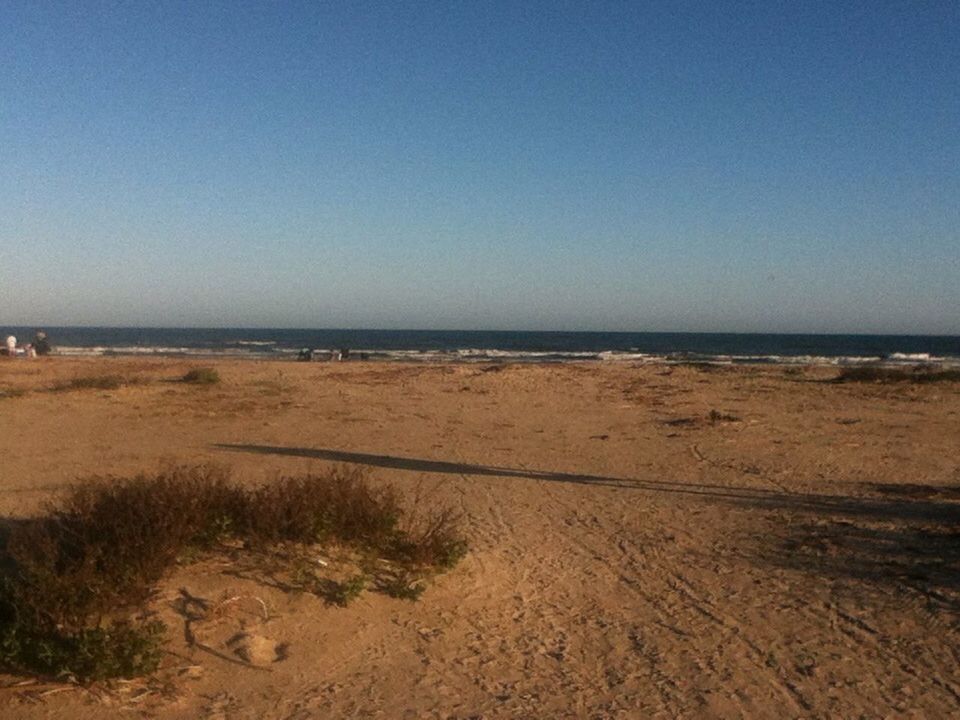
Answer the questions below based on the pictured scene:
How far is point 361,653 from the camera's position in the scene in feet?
17.5

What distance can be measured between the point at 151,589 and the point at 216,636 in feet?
1.64

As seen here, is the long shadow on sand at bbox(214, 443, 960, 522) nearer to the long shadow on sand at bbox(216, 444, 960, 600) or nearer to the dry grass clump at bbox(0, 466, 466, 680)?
the long shadow on sand at bbox(216, 444, 960, 600)

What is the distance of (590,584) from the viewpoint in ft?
22.4

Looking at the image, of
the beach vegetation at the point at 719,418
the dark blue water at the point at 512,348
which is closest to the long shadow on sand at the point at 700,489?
the beach vegetation at the point at 719,418

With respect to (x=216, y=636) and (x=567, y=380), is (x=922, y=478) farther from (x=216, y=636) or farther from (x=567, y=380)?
(x=567, y=380)

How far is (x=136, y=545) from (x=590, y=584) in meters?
3.50

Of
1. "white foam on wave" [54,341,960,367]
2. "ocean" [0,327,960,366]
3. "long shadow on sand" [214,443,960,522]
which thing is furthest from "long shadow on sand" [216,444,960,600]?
"ocean" [0,327,960,366]

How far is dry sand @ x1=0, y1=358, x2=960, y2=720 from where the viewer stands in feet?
16.0

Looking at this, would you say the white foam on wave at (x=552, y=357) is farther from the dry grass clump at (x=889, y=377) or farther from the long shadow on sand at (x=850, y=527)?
the long shadow on sand at (x=850, y=527)

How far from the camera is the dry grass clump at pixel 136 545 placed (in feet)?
15.2

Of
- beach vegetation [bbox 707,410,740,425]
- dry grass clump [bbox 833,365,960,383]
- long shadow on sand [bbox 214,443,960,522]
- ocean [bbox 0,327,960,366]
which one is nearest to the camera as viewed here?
long shadow on sand [bbox 214,443,960,522]

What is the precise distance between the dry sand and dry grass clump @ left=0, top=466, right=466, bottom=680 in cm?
19

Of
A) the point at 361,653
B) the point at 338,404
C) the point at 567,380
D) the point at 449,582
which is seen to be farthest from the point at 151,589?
the point at 567,380

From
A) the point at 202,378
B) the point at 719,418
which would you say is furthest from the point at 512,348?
the point at 719,418
